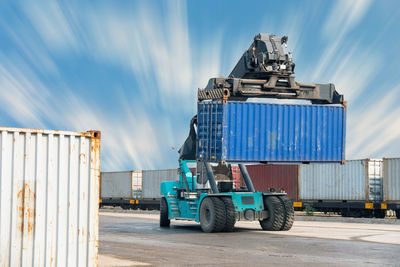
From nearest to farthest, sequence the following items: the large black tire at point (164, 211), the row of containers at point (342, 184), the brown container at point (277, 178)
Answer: the large black tire at point (164, 211) → the row of containers at point (342, 184) → the brown container at point (277, 178)

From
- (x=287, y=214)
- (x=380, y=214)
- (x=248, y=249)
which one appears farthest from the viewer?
(x=380, y=214)

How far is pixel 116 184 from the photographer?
48156 millimetres

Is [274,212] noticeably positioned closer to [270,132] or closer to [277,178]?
[270,132]

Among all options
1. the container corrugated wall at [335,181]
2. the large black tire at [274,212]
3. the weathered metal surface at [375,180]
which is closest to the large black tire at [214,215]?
the large black tire at [274,212]

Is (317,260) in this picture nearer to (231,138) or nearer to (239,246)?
(239,246)

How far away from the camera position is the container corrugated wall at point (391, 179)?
96.7 feet

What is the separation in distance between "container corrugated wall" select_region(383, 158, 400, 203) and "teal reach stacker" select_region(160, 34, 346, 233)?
9117 millimetres

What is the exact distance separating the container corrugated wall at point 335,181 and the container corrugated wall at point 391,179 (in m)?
1.02

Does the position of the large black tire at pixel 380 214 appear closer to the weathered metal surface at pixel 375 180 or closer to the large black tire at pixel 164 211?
the weathered metal surface at pixel 375 180

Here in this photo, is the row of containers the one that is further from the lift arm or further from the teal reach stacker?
the lift arm

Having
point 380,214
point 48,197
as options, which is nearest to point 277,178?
point 380,214

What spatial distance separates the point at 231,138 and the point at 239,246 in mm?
5751

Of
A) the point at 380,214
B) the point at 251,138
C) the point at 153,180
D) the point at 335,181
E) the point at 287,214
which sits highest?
the point at 251,138

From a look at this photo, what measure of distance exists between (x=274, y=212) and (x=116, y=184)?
3048 cm
